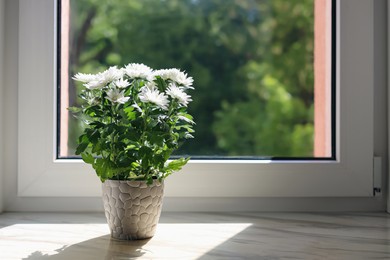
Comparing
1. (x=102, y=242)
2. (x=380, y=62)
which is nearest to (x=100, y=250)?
(x=102, y=242)

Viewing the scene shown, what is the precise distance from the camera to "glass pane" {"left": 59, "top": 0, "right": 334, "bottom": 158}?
10.0 ft

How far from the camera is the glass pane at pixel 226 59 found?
3.06 m

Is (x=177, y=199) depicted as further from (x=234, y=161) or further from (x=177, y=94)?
(x=177, y=94)

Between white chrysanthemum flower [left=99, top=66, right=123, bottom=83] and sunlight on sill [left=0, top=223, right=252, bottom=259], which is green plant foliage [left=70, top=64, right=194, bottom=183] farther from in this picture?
sunlight on sill [left=0, top=223, right=252, bottom=259]

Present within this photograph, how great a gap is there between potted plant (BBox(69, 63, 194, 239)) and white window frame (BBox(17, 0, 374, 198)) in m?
0.24

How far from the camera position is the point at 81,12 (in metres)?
2.71

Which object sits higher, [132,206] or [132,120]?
[132,120]

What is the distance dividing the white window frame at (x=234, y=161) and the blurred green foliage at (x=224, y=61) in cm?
179

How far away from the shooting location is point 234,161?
3.78 ft

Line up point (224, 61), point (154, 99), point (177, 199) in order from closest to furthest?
point (154, 99), point (177, 199), point (224, 61)

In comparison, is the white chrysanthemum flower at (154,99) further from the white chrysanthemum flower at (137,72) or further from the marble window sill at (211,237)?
the marble window sill at (211,237)

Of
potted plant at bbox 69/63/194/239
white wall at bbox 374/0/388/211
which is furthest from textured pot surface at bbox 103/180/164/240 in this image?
white wall at bbox 374/0/388/211

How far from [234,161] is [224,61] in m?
2.15

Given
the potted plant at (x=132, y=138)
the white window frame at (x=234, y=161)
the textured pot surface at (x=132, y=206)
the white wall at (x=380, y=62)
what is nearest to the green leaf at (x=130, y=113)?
the potted plant at (x=132, y=138)
